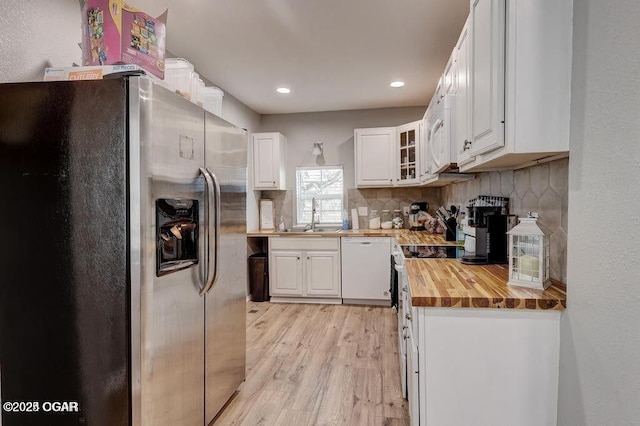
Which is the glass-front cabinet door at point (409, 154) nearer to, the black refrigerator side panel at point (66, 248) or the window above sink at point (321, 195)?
the window above sink at point (321, 195)

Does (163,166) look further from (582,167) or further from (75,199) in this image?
(582,167)

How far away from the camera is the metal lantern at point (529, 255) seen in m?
1.32

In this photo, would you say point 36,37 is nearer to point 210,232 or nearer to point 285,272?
point 210,232

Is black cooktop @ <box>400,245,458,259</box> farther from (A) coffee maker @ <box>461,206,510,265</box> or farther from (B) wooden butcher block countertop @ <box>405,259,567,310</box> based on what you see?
(B) wooden butcher block countertop @ <box>405,259,567,310</box>

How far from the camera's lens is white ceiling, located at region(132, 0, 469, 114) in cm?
216

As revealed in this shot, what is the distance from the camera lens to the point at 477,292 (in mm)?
1309

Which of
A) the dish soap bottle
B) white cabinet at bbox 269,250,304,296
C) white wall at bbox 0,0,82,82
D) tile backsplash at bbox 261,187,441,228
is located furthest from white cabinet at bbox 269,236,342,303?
white wall at bbox 0,0,82,82

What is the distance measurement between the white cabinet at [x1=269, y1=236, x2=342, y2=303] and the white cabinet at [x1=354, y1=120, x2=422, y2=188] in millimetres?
955

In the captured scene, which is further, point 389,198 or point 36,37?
point 389,198

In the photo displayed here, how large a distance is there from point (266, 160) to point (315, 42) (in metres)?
2.08

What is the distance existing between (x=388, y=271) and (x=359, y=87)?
2.10m

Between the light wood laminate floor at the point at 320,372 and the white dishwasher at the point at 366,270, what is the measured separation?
26 centimetres

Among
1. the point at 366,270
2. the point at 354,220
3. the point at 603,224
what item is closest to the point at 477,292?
the point at 603,224

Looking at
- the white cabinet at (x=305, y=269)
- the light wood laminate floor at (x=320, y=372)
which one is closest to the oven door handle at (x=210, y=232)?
the light wood laminate floor at (x=320, y=372)
